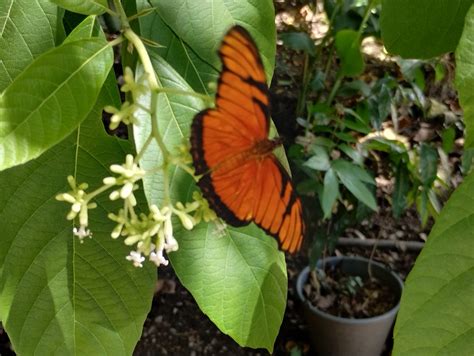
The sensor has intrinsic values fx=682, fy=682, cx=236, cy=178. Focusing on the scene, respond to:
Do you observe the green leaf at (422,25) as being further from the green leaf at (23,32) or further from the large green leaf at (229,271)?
the green leaf at (23,32)

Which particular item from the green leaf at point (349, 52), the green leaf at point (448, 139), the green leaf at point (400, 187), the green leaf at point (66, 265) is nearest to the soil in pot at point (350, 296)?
the green leaf at point (400, 187)

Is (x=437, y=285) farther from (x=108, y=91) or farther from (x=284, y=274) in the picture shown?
(x=108, y=91)

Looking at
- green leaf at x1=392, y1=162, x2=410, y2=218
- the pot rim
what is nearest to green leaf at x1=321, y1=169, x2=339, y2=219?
green leaf at x1=392, y1=162, x2=410, y2=218

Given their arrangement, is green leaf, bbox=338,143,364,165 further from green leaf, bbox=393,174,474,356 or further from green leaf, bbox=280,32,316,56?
green leaf, bbox=393,174,474,356

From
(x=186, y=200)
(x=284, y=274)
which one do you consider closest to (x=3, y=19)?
(x=186, y=200)

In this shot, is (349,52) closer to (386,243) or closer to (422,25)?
(386,243)
